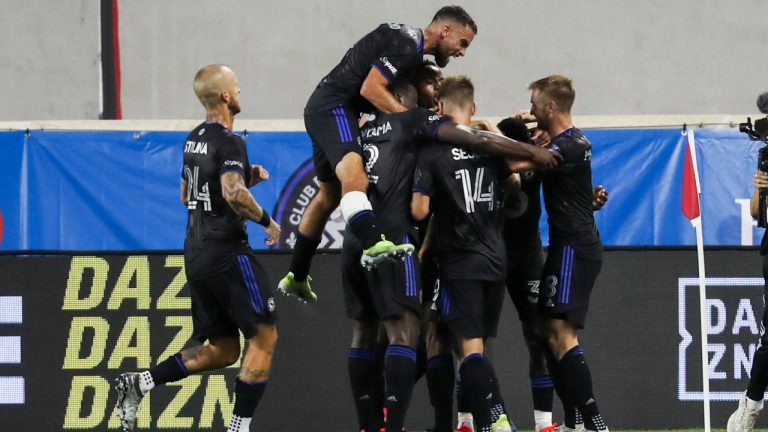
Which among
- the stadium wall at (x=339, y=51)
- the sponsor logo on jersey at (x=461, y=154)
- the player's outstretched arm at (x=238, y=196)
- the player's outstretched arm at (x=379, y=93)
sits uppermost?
the stadium wall at (x=339, y=51)

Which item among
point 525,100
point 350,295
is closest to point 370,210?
point 350,295

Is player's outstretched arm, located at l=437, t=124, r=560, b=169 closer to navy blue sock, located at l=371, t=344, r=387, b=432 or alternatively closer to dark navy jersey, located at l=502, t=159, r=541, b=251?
dark navy jersey, located at l=502, t=159, r=541, b=251

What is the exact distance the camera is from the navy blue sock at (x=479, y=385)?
7.74 m

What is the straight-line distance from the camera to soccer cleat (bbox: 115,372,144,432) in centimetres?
864

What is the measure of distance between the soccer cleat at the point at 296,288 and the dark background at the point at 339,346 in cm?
44

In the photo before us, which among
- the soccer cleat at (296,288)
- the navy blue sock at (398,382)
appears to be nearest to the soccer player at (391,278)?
the navy blue sock at (398,382)

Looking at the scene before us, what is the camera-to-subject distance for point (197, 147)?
28.3 feet

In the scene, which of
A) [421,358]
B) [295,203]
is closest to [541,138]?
[421,358]

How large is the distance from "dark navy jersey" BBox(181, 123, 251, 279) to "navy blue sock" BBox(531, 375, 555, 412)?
201 cm

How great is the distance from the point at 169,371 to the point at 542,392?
2.34m

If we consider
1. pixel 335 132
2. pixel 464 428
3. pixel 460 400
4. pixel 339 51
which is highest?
pixel 339 51

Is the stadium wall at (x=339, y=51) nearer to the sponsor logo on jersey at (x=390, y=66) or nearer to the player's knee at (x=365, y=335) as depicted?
the player's knee at (x=365, y=335)

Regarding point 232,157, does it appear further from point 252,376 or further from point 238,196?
point 252,376

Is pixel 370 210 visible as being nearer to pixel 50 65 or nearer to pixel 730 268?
pixel 730 268
